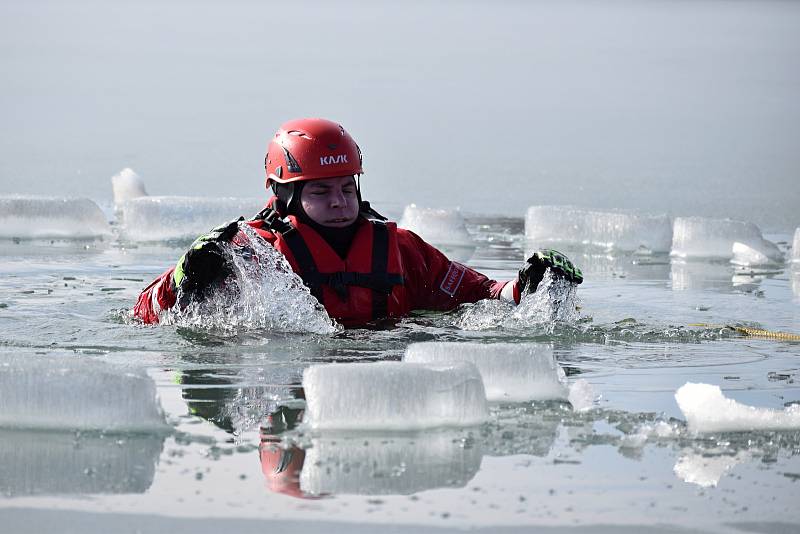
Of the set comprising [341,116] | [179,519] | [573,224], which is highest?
[341,116]

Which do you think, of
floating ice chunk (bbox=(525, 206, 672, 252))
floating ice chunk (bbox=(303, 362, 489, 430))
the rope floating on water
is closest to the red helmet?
the rope floating on water

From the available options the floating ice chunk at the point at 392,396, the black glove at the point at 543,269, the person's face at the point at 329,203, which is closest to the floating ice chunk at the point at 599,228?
the black glove at the point at 543,269

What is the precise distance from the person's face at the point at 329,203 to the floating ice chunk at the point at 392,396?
6.70ft

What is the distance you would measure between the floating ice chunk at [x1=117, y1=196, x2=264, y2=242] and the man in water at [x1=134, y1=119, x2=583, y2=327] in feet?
11.7

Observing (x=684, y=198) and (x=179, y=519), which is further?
(x=684, y=198)

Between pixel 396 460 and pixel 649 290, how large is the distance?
4220 mm

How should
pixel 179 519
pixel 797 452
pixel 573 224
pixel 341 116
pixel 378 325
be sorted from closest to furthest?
pixel 179 519
pixel 797 452
pixel 378 325
pixel 573 224
pixel 341 116

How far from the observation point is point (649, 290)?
7523 millimetres

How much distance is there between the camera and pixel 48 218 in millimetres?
9414

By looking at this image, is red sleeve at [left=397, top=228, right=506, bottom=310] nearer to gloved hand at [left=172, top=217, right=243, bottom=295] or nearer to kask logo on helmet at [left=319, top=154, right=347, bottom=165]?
kask logo on helmet at [left=319, top=154, right=347, bottom=165]

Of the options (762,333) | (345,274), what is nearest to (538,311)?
(345,274)

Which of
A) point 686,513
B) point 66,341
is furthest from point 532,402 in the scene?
point 66,341

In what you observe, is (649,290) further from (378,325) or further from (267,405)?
(267,405)

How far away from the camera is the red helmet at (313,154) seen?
5.90 m
